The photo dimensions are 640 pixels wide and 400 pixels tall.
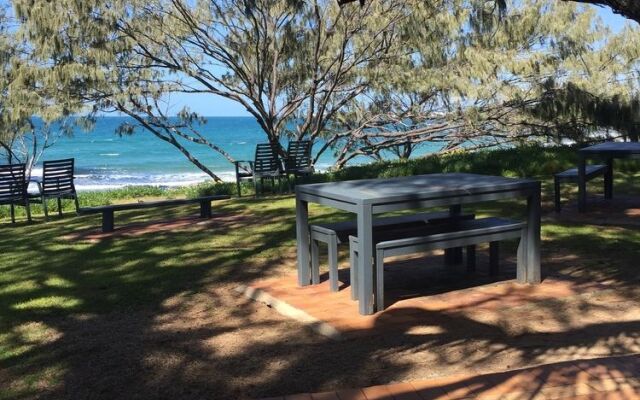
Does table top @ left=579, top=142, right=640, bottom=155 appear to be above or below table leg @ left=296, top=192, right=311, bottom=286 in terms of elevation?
above

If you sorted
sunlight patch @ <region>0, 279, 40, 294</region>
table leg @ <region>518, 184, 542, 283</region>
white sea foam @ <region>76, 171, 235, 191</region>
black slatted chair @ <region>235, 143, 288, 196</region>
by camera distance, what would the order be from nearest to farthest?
table leg @ <region>518, 184, 542, 283</region>
sunlight patch @ <region>0, 279, 40, 294</region>
black slatted chair @ <region>235, 143, 288, 196</region>
white sea foam @ <region>76, 171, 235, 191</region>

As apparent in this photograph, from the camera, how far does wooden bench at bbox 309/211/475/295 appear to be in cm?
461

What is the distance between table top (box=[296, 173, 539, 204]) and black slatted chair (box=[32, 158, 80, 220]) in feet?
21.7

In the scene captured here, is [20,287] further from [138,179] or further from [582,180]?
[138,179]

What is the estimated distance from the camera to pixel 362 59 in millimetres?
15977

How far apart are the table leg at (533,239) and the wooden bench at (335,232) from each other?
52 cm

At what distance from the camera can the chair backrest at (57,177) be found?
10297 millimetres

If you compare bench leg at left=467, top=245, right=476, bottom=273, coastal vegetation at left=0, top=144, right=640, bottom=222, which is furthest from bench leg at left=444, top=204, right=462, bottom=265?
coastal vegetation at left=0, top=144, right=640, bottom=222

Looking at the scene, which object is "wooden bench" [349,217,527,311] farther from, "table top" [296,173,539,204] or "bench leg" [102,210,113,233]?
"bench leg" [102,210,113,233]

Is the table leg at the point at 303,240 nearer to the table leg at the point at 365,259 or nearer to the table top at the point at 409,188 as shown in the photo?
the table top at the point at 409,188

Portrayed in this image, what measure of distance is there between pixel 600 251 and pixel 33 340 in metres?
4.39

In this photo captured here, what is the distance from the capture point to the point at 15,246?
24.3 feet

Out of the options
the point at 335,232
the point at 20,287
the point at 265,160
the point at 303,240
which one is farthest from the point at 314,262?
the point at 265,160

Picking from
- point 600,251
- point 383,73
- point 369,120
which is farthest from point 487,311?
point 369,120
